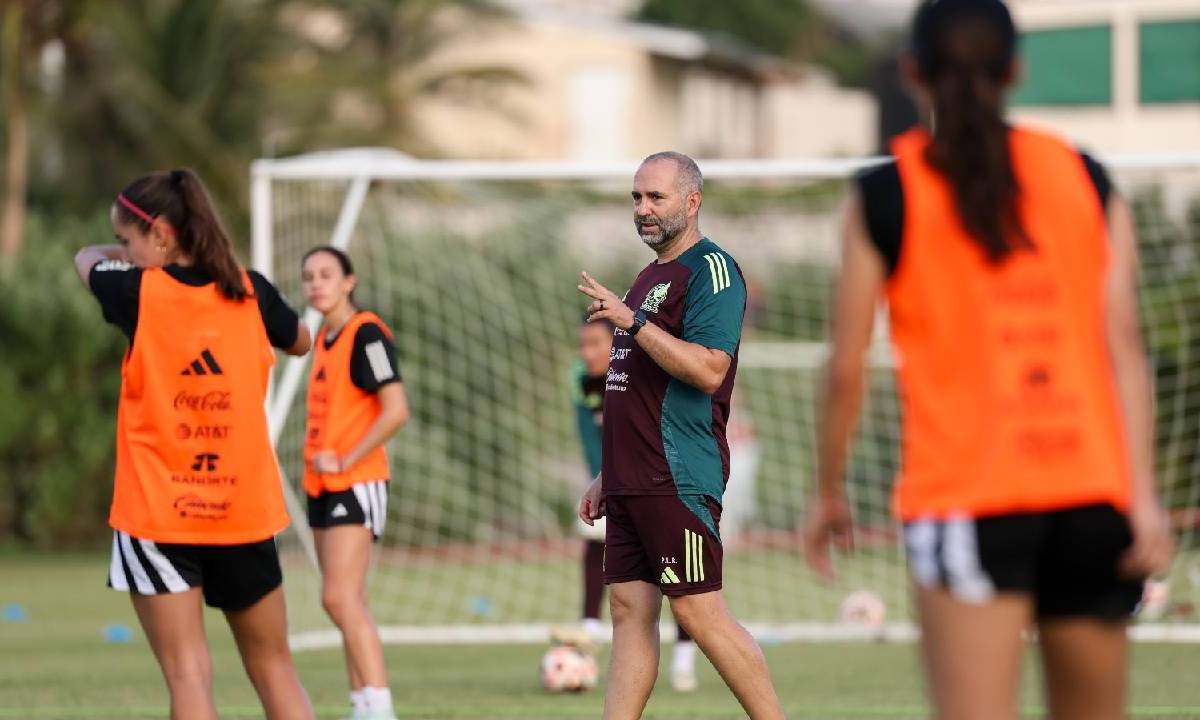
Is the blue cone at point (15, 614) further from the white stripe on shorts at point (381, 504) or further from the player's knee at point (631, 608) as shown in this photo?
the player's knee at point (631, 608)

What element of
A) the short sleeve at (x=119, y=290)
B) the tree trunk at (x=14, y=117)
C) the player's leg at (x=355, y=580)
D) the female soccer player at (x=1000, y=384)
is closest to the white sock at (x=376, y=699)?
the player's leg at (x=355, y=580)

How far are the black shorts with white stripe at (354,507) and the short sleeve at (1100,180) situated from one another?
4505mm

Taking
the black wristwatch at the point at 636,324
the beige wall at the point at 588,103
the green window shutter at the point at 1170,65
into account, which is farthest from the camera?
the beige wall at the point at 588,103

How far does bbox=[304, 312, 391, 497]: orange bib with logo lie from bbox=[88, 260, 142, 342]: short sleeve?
7.40 ft

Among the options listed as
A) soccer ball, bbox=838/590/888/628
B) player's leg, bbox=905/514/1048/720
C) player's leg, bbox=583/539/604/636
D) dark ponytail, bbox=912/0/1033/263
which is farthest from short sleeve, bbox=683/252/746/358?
soccer ball, bbox=838/590/888/628

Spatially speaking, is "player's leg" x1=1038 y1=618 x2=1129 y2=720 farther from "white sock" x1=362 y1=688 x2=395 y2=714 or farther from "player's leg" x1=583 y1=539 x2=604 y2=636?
"player's leg" x1=583 y1=539 x2=604 y2=636

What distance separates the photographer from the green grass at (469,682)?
8.77 meters

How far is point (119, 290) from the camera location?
5.59m

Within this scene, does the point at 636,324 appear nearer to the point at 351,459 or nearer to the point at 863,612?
the point at 351,459

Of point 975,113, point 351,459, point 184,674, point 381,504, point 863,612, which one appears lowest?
point 863,612

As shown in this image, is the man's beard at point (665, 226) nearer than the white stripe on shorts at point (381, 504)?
Yes

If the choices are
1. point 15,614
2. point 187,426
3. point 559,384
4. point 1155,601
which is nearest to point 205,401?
point 187,426

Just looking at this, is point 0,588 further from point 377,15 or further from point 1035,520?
point 377,15

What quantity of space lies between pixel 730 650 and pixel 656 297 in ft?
3.77
